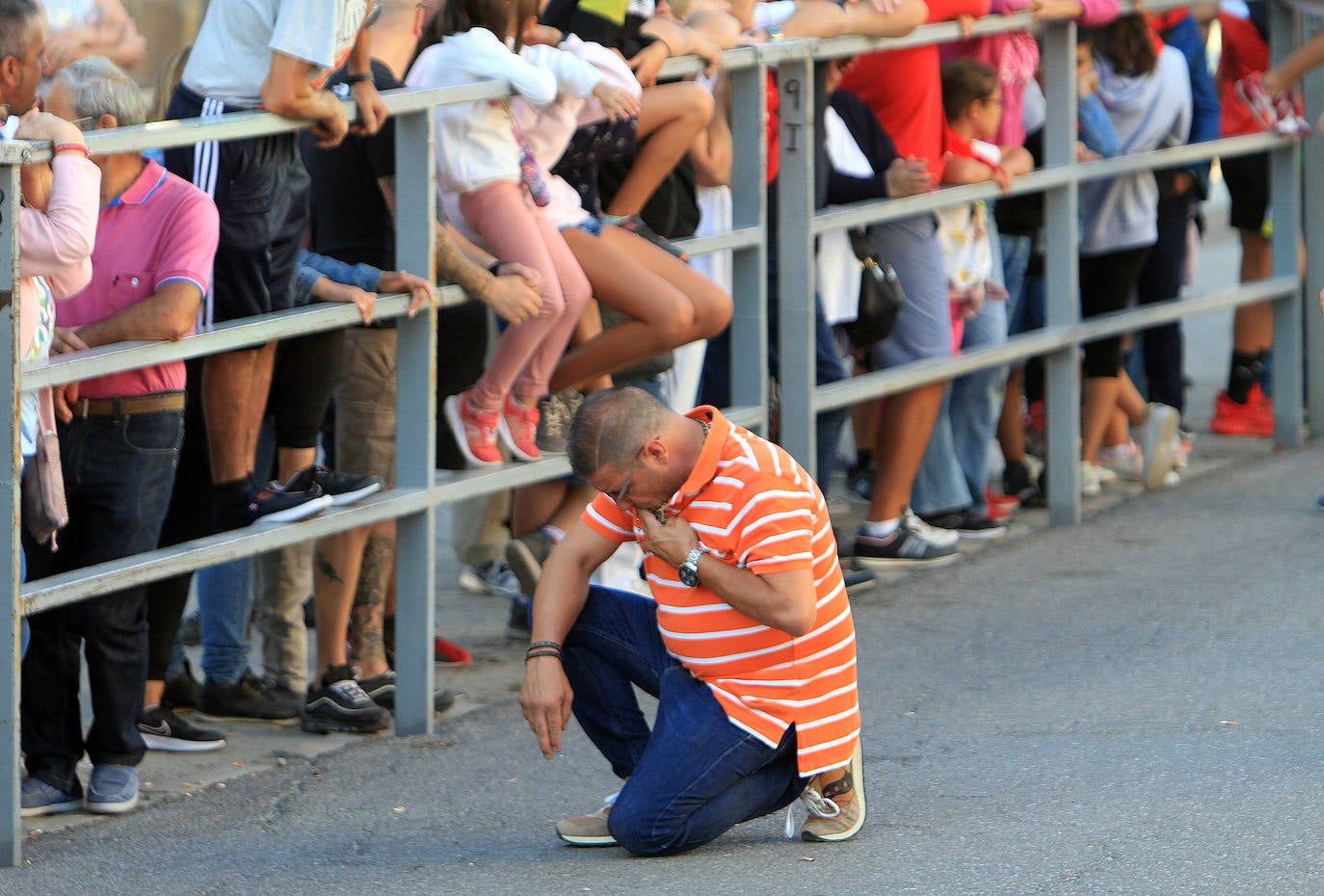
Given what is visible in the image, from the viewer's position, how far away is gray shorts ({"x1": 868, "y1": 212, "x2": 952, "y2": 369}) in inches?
253

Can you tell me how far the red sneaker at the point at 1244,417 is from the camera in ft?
28.0

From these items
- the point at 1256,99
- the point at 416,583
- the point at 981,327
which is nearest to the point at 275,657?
the point at 416,583

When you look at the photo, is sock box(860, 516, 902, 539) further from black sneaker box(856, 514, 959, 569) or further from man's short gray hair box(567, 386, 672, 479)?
man's short gray hair box(567, 386, 672, 479)

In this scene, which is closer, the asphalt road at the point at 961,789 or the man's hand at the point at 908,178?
the asphalt road at the point at 961,789

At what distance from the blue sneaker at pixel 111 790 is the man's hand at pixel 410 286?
4.00ft

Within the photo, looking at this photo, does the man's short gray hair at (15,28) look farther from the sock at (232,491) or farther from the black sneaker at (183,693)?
the black sneaker at (183,693)

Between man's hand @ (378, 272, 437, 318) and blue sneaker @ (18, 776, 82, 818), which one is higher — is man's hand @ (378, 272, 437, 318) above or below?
above

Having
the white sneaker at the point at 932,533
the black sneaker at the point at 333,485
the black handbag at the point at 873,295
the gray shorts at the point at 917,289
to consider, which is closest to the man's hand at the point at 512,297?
the black sneaker at the point at 333,485

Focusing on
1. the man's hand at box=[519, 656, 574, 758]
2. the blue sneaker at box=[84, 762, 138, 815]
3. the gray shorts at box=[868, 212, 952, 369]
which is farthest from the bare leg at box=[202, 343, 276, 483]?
the gray shorts at box=[868, 212, 952, 369]

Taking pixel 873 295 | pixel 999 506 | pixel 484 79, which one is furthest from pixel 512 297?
pixel 999 506

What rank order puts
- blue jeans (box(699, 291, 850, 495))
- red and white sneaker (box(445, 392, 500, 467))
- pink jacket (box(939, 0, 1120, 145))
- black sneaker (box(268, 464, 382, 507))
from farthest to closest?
pink jacket (box(939, 0, 1120, 145))
blue jeans (box(699, 291, 850, 495))
red and white sneaker (box(445, 392, 500, 467))
black sneaker (box(268, 464, 382, 507))

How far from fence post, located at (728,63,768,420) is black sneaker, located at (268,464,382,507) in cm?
140

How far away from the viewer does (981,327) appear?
675 cm

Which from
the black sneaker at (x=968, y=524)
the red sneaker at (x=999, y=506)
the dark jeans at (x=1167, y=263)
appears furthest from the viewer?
the dark jeans at (x=1167, y=263)
